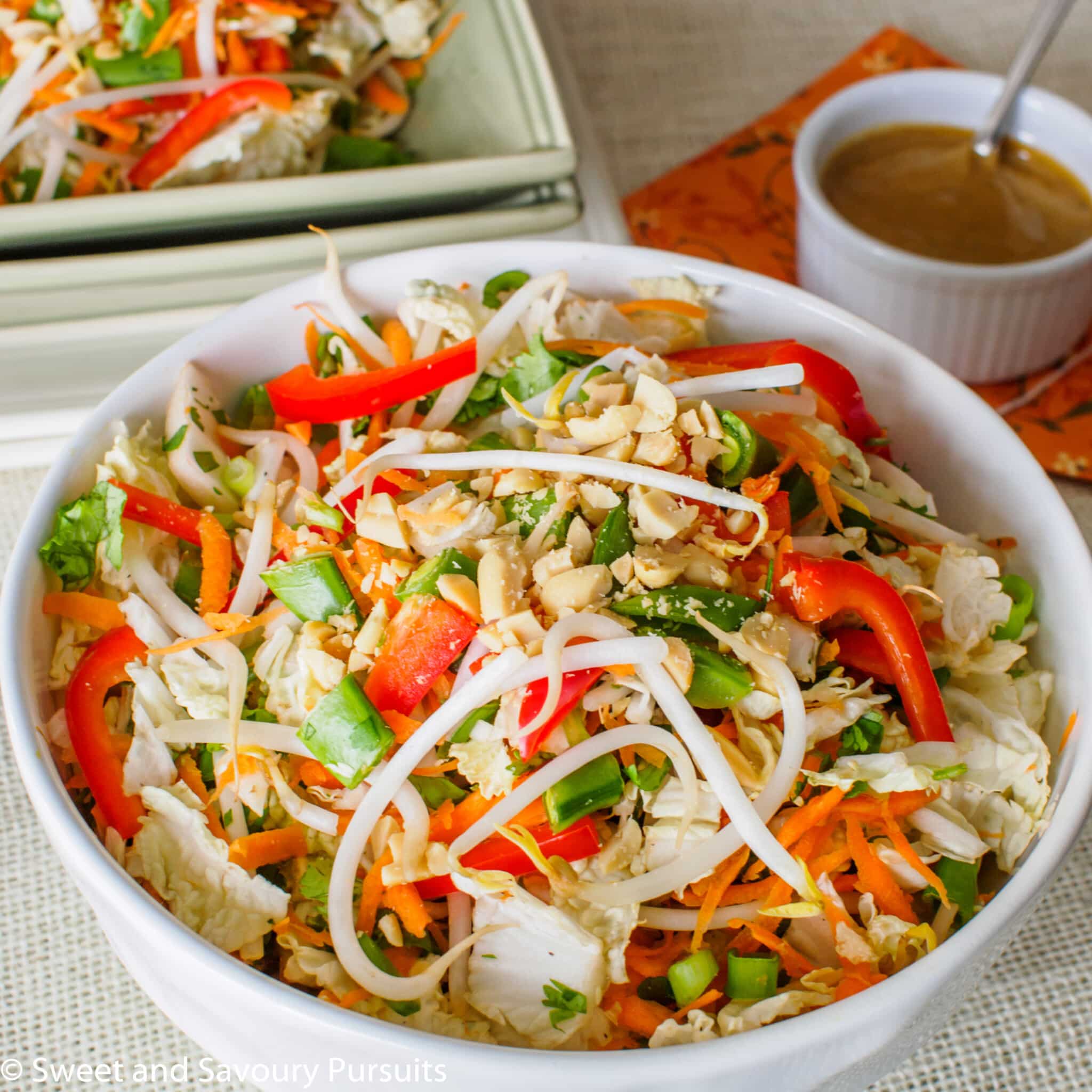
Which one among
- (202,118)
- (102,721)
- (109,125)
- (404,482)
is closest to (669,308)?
(404,482)

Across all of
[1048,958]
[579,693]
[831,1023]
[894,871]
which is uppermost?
[579,693]

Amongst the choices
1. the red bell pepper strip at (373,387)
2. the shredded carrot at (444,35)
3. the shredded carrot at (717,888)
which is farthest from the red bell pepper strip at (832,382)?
the shredded carrot at (444,35)

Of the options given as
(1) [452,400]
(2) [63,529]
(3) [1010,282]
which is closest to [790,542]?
(1) [452,400]

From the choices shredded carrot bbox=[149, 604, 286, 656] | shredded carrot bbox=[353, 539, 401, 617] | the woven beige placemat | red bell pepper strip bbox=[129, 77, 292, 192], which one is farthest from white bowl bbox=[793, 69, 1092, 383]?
shredded carrot bbox=[149, 604, 286, 656]

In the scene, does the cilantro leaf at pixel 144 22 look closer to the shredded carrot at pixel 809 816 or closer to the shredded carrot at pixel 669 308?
the shredded carrot at pixel 669 308

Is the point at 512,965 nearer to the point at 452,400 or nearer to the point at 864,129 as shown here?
the point at 452,400

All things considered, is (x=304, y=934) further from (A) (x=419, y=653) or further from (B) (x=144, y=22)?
(B) (x=144, y=22)
